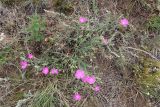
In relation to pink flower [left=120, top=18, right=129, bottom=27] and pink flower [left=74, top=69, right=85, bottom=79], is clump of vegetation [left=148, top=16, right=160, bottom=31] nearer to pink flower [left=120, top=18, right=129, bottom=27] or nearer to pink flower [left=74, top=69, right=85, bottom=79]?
pink flower [left=120, top=18, right=129, bottom=27]

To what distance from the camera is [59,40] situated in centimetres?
240

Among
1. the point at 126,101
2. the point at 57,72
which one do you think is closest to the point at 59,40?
the point at 57,72

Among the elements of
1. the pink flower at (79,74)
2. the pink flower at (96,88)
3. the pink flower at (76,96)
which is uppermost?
the pink flower at (79,74)

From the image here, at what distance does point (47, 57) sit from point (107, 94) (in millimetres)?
661

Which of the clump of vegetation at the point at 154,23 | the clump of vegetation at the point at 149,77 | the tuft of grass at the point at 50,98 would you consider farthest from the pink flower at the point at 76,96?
the clump of vegetation at the point at 154,23

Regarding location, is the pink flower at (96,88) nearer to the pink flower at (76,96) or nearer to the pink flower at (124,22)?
the pink flower at (76,96)

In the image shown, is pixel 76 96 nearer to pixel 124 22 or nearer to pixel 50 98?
pixel 50 98

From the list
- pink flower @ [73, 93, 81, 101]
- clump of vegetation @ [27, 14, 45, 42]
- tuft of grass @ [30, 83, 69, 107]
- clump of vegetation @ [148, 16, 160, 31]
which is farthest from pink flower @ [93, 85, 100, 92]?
clump of vegetation @ [148, 16, 160, 31]

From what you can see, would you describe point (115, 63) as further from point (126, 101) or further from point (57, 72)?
point (57, 72)

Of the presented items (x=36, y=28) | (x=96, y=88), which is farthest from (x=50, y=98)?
(x=36, y=28)

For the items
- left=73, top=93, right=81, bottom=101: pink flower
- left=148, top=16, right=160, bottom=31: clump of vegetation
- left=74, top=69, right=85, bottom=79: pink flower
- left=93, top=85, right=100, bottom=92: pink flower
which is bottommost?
left=73, top=93, right=81, bottom=101: pink flower

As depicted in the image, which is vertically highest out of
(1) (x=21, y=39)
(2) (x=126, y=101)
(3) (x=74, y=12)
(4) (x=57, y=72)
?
(3) (x=74, y=12)

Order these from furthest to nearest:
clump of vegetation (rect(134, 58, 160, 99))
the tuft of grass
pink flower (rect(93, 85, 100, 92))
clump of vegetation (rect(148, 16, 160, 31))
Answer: clump of vegetation (rect(148, 16, 160, 31))
clump of vegetation (rect(134, 58, 160, 99))
pink flower (rect(93, 85, 100, 92))
the tuft of grass

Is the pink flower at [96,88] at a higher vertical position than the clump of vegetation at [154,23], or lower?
lower
